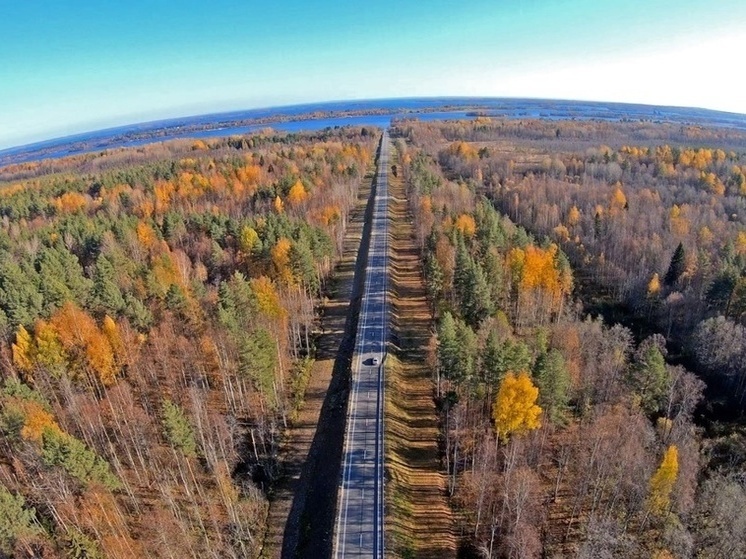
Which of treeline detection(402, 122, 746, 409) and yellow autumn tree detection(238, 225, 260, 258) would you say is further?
yellow autumn tree detection(238, 225, 260, 258)

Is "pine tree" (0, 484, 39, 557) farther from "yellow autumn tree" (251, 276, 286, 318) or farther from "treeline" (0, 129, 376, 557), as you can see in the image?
"yellow autumn tree" (251, 276, 286, 318)

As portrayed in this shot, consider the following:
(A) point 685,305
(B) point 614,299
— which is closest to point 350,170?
(B) point 614,299

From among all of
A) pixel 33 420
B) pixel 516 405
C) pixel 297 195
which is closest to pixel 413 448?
pixel 516 405

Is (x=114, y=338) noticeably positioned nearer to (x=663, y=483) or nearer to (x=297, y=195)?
(x=663, y=483)

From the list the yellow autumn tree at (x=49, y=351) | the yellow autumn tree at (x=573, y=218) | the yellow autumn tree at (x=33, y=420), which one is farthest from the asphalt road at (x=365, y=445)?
the yellow autumn tree at (x=573, y=218)

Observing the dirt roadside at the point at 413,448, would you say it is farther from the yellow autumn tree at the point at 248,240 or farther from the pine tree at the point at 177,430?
the yellow autumn tree at the point at 248,240

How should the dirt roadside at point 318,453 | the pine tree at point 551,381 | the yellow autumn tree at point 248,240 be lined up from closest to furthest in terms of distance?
1. the dirt roadside at point 318,453
2. the pine tree at point 551,381
3. the yellow autumn tree at point 248,240

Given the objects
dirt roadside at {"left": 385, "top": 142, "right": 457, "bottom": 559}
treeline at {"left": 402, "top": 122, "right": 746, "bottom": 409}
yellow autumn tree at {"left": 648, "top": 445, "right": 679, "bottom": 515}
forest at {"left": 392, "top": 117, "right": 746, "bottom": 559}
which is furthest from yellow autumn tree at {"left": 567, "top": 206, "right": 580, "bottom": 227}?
yellow autumn tree at {"left": 648, "top": 445, "right": 679, "bottom": 515}
